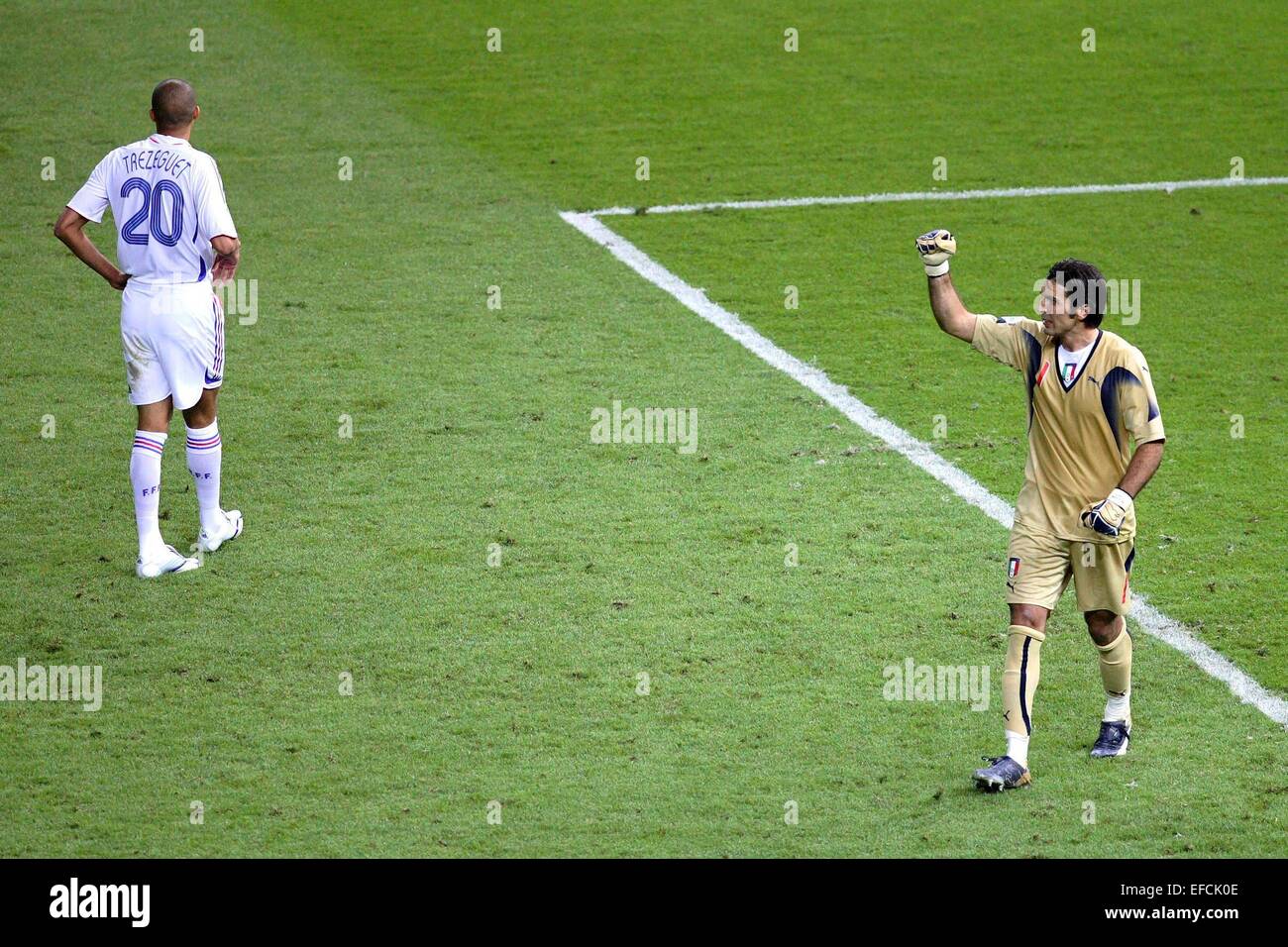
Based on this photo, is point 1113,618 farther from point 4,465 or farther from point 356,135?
point 356,135

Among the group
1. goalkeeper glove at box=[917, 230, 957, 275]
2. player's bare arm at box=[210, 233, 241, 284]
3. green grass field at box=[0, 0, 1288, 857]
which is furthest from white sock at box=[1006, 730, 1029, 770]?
player's bare arm at box=[210, 233, 241, 284]

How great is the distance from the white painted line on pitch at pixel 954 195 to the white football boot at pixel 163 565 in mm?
6675

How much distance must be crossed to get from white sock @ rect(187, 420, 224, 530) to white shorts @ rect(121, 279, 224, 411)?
7.2 inches

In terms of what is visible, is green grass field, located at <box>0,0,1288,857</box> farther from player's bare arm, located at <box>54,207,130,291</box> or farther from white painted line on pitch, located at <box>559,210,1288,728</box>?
player's bare arm, located at <box>54,207,130,291</box>

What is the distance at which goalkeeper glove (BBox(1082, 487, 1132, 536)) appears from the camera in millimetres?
5812

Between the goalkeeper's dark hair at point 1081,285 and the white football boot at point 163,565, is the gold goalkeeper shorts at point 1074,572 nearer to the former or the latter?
the goalkeeper's dark hair at point 1081,285

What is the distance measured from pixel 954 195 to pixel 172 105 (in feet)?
26.7

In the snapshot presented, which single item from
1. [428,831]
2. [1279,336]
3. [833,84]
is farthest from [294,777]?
[833,84]

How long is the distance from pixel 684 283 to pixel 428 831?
7.05m

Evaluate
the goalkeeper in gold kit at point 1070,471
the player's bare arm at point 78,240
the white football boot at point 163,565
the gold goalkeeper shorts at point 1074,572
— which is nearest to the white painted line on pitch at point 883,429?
the goalkeeper in gold kit at point 1070,471

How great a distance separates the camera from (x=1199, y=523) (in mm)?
8273

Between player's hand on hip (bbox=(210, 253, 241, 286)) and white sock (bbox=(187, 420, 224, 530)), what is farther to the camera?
white sock (bbox=(187, 420, 224, 530))

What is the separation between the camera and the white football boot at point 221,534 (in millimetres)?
8078

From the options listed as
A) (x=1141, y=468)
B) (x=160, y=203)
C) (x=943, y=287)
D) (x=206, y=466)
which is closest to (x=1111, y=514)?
(x=1141, y=468)
